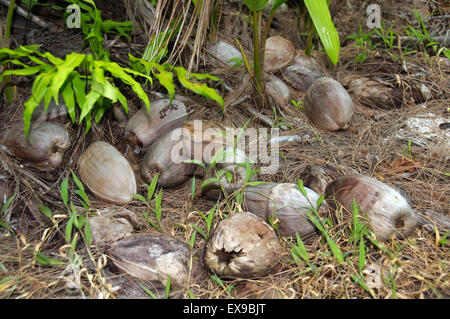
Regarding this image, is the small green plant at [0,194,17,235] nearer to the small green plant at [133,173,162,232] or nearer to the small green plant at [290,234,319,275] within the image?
the small green plant at [133,173,162,232]

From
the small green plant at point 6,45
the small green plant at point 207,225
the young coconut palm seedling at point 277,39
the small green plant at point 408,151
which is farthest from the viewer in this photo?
the small green plant at point 408,151

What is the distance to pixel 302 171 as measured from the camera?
77.8 inches

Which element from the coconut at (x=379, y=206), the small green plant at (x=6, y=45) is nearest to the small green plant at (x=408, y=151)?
the coconut at (x=379, y=206)

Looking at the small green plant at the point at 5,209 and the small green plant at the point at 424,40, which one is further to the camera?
the small green plant at the point at 424,40

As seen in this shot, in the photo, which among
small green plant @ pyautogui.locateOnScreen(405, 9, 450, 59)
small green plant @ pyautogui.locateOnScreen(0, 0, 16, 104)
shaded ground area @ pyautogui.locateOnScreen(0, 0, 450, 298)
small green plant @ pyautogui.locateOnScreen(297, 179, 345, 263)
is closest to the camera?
shaded ground area @ pyautogui.locateOnScreen(0, 0, 450, 298)

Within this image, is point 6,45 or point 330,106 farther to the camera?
point 330,106

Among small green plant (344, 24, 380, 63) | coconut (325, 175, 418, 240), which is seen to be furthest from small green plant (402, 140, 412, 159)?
small green plant (344, 24, 380, 63)

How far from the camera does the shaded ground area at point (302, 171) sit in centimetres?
136

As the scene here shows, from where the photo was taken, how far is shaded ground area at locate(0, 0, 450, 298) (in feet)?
4.45

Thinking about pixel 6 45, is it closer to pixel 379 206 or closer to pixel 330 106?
pixel 330 106

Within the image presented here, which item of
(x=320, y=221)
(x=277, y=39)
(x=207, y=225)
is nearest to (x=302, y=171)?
(x=320, y=221)

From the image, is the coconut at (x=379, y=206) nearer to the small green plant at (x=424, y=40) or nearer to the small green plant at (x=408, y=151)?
the small green plant at (x=408, y=151)

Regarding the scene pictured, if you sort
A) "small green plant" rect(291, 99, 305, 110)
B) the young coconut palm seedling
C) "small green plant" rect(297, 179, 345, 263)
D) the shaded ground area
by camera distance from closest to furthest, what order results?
1. the shaded ground area
2. "small green plant" rect(297, 179, 345, 263)
3. the young coconut palm seedling
4. "small green plant" rect(291, 99, 305, 110)

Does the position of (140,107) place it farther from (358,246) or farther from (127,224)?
(358,246)
